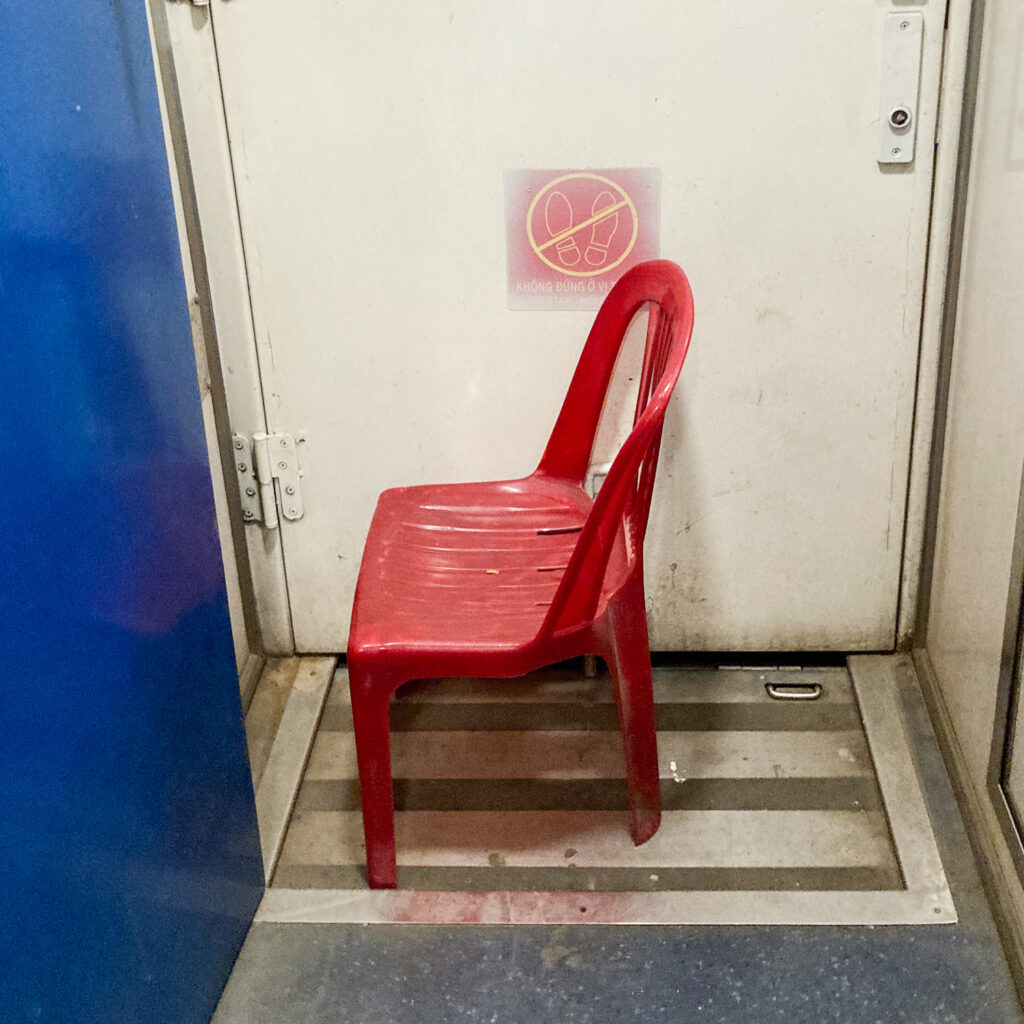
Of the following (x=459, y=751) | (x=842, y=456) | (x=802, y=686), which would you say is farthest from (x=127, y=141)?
(x=802, y=686)

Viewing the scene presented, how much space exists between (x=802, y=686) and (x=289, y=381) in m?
1.21

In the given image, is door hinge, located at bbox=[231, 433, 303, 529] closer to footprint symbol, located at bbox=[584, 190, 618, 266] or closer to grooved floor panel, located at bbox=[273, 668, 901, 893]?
grooved floor panel, located at bbox=[273, 668, 901, 893]

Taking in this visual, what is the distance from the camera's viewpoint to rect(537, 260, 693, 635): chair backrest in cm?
145

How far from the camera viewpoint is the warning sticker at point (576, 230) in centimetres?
196

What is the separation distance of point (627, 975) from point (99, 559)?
971 mm

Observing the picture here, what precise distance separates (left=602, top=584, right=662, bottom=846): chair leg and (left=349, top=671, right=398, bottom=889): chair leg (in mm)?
360

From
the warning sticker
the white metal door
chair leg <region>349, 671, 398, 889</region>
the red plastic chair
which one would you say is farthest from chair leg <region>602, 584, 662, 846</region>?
the warning sticker

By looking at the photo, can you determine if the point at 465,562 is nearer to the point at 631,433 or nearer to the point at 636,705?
the point at 636,705

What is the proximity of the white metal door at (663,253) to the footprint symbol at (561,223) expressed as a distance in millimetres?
67

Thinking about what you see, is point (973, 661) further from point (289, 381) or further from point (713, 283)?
point (289, 381)

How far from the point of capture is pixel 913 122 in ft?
6.20

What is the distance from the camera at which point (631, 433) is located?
146 centimetres

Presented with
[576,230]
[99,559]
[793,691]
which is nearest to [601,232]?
[576,230]

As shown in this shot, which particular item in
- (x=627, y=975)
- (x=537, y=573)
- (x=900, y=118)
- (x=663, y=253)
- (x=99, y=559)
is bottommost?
(x=627, y=975)
